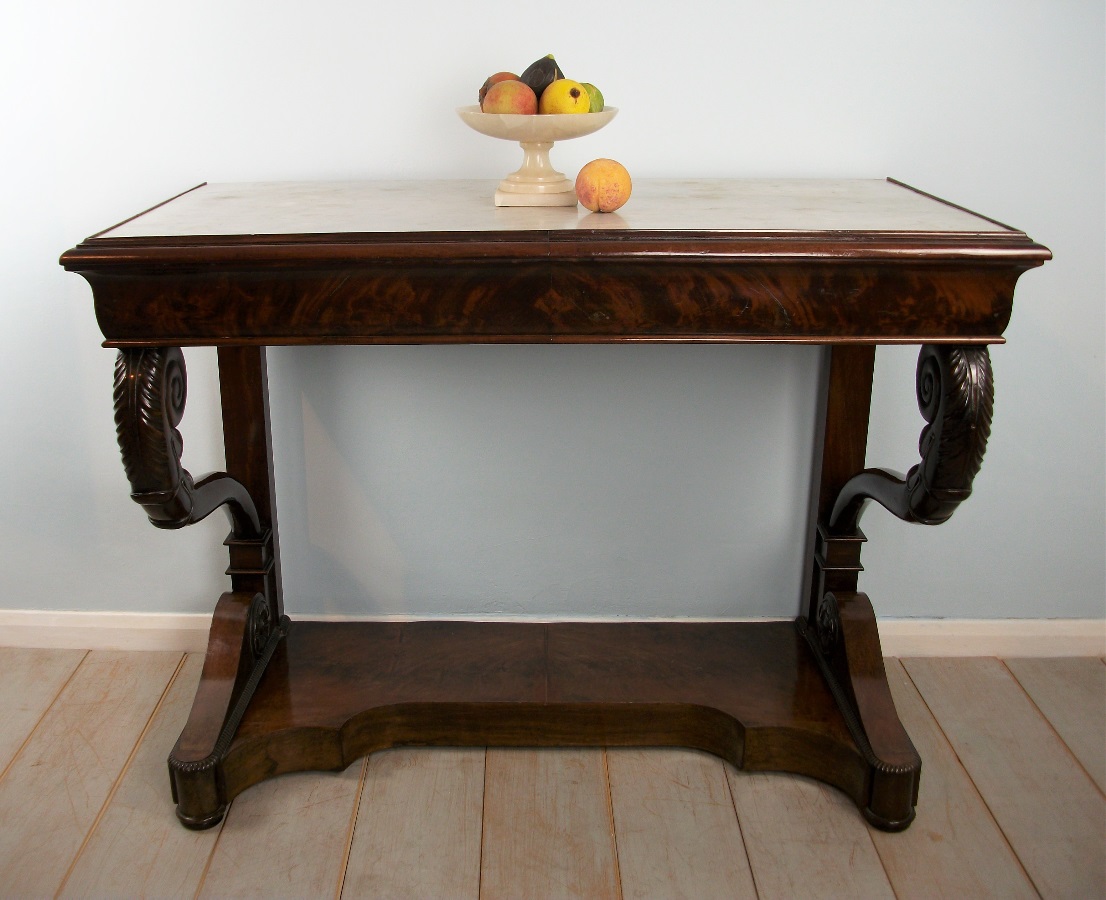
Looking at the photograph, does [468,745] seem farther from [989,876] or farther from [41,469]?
[41,469]

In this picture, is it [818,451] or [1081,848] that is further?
[818,451]

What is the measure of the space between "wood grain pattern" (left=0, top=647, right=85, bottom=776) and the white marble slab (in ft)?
3.41

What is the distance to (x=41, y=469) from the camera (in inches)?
88.7

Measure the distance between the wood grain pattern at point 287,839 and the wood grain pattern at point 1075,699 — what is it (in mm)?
1318

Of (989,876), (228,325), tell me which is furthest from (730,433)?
(228,325)

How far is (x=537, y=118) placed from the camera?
163 centimetres

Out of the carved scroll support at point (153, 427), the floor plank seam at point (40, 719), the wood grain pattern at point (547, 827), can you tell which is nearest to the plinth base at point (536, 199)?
the carved scroll support at point (153, 427)

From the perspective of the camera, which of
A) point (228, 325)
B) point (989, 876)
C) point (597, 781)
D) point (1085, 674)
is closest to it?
point (228, 325)

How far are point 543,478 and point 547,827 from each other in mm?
684

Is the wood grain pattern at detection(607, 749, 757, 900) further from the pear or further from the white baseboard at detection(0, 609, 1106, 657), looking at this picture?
the pear

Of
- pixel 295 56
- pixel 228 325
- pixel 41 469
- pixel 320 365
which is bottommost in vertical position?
pixel 41 469

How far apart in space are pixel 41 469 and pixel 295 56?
3.26 ft

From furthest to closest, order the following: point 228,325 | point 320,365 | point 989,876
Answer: point 320,365 < point 989,876 < point 228,325

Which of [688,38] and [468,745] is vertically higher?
[688,38]
